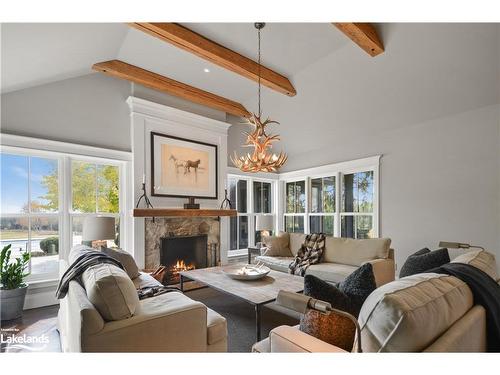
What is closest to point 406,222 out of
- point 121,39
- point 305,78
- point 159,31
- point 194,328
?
point 305,78

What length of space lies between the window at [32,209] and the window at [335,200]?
14.6ft

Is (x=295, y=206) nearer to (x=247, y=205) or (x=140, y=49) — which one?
(x=247, y=205)

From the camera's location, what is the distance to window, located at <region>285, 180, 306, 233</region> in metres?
Result: 6.01

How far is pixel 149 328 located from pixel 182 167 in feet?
10.7

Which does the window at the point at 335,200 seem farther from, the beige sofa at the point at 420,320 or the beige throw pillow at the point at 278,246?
the beige sofa at the point at 420,320

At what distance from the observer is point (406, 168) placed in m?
4.19

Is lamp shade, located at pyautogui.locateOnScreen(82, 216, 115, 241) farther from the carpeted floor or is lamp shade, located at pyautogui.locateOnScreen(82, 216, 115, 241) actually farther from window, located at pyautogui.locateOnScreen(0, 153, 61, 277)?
the carpeted floor

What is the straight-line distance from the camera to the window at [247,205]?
573 cm


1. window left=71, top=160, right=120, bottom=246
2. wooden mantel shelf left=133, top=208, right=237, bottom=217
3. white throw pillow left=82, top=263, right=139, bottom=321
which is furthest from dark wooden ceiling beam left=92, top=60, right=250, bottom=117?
white throw pillow left=82, top=263, right=139, bottom=321

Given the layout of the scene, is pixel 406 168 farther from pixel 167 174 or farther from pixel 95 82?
pixel 95 82

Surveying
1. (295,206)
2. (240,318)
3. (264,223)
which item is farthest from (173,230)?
(295,206)

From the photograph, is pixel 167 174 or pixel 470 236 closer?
pixel 470 236

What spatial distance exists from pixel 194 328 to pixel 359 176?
415 cm

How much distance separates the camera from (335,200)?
527cm
